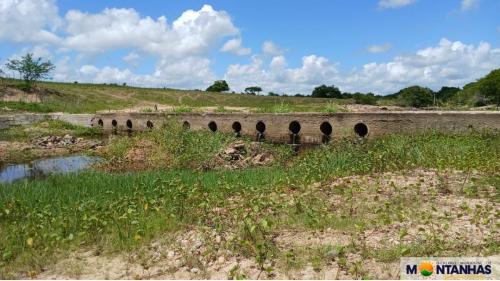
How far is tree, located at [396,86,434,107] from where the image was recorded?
116 feet

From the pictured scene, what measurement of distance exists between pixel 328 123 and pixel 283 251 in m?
10.0

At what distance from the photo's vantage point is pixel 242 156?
15055 millimetres

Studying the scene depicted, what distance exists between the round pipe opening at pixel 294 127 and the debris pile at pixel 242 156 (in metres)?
1.38

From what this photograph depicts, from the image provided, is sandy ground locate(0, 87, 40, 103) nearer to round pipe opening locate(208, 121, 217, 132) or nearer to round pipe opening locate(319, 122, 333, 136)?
round pipe opening locate(208, 121, 217, 132)

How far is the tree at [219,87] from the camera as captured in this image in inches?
3365

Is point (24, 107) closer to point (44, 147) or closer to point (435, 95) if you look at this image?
point (44, 147)

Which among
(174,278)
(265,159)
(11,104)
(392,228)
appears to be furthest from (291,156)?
(11,104)

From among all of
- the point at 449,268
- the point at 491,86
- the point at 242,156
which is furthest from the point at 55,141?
the point at 491,86

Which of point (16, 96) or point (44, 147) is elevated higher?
point (16, 96)

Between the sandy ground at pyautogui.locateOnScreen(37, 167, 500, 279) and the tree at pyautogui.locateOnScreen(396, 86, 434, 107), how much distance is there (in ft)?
97.5

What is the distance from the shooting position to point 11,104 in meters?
35.0

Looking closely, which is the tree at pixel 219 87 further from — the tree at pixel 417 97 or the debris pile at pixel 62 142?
the debris pile at pixel 62 142

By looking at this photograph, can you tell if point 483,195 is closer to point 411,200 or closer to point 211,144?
point 411,200

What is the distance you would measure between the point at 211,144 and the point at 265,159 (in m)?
2.13
